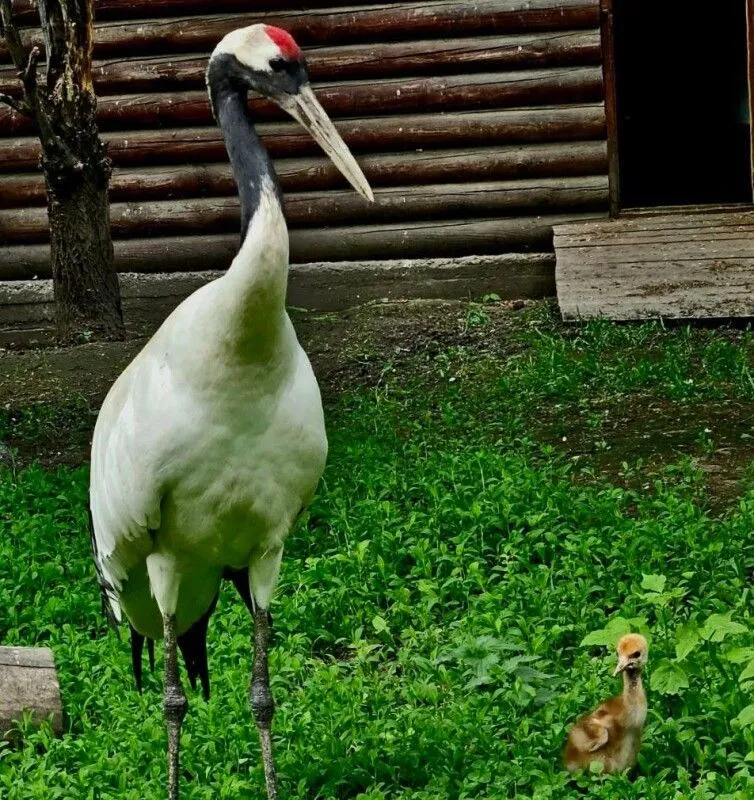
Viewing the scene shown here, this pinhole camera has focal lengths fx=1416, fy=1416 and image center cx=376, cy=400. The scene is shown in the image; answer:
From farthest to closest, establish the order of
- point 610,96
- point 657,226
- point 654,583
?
point 610,96
point 657,226
point 654,583

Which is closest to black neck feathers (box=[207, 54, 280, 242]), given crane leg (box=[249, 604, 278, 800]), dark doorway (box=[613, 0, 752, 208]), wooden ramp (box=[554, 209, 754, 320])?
crane leg (box=[249, 604, 278, 800])

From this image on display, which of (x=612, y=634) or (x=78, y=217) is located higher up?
(x=78, y=217)

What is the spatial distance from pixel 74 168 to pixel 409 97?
2.53 meters

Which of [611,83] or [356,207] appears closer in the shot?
[611,83]

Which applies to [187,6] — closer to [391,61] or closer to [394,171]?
[391,61]

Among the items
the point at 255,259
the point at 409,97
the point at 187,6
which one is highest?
the point at 187,6

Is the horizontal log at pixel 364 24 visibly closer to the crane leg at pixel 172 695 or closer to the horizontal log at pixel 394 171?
the horizontal log at pixel 394 171

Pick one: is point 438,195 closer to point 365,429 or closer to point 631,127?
point 365,429

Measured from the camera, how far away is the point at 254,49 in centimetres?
414

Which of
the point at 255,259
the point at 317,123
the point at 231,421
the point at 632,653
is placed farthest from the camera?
the point at 632,653

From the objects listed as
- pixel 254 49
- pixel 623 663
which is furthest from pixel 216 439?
pixel 623 663

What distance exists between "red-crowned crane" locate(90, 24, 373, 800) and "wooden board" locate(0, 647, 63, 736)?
2.03ft

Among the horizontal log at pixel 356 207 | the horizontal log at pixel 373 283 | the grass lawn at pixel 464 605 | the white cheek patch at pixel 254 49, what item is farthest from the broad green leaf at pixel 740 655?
the horizontal log at pixel 356 207

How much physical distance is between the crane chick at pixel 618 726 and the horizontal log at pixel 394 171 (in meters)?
6.43
